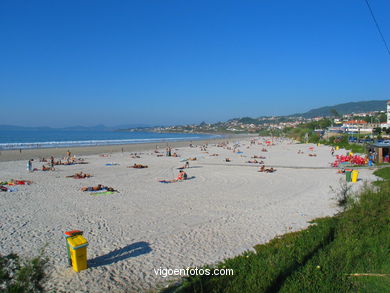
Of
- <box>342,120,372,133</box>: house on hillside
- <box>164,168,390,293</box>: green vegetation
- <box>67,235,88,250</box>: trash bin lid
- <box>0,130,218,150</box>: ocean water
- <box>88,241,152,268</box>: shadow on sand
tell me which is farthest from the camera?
<box>342,120,372,133</box>: house on hillside

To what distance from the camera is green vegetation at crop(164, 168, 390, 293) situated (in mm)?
4367

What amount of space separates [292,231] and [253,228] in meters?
0.93

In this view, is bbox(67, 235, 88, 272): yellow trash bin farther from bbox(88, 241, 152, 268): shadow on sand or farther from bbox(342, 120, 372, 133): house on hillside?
bbox(342, 120, 372, 133): house on hillside

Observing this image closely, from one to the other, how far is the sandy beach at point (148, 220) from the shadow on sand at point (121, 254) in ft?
0.06

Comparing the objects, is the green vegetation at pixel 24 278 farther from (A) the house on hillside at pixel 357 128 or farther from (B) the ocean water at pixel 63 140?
(A) the house on hillside at pixel 357 128

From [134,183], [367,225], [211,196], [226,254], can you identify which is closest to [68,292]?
[226,254]

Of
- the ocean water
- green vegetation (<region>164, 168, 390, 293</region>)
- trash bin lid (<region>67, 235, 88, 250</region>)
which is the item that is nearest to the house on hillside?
the ocean water

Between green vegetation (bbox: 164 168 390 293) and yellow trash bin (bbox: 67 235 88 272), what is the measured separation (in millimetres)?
1690

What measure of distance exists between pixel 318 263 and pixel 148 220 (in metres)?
4.80

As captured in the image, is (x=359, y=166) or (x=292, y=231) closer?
(x=292, y=231)

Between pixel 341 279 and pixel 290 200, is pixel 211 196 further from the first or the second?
pixel 341 279

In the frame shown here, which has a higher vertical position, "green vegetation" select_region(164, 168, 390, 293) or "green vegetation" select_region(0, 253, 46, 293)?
"green vegetation" select_region(0, 253, 46, 293)

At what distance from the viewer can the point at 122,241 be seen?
22.7ft

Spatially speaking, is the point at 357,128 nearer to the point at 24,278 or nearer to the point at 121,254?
the point at 121,254
